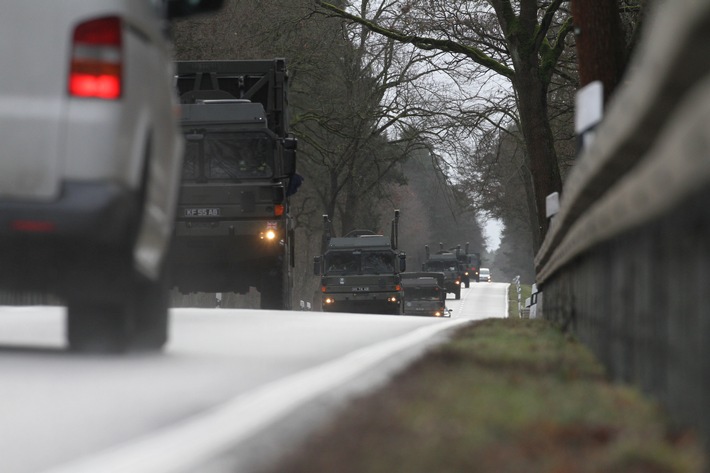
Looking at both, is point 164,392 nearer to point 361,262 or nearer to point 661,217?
point 661,217

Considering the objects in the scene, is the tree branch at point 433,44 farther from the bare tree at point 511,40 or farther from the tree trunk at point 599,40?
the tree trunk at point 599,40

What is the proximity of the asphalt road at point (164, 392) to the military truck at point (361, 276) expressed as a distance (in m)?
30.4

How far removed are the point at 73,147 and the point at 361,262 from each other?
3538 cm

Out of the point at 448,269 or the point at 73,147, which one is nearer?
the point at 73,147

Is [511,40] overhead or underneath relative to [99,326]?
overhead

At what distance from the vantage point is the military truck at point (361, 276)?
4197cm

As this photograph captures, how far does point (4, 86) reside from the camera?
23.2 feet

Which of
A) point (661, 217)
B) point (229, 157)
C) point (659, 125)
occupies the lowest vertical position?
point (661, 217)

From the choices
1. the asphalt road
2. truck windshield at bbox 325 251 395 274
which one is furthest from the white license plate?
truck windshield at bbox 325 251 395 274

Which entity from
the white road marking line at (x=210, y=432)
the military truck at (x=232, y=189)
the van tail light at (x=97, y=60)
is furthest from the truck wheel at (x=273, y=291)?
the white road marking line at (x=210, y=432)

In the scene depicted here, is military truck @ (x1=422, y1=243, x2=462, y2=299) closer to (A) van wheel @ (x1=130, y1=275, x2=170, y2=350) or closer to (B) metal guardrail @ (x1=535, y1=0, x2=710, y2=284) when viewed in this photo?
(A) van wheel @ (x1=130, y1=275, x2=170, y2=350)

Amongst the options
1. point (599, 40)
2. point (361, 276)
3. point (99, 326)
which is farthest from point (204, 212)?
point (361, 276)

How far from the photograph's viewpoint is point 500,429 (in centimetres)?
441

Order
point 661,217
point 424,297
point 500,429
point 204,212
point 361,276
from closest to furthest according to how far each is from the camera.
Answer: point 500,429 < point 661,217 < point 204,212 < point 361,276 < point 424,297
